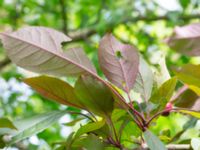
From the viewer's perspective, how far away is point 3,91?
1940 millimetres

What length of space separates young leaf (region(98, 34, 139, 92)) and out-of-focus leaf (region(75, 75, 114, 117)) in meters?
0.05

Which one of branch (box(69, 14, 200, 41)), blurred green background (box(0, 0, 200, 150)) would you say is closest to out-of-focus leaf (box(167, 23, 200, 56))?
blurred green background (box(0, 0, 200, 150))

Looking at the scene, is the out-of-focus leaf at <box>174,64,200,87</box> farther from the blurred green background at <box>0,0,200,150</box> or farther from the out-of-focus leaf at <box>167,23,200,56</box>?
the blurred green background at <box>0,0,200,150</box>

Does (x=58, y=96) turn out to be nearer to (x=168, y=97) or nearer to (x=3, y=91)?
(x=168, y=97)

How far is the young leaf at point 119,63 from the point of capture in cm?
64

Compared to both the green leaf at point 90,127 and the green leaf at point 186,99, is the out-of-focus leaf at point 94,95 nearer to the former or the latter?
the green leaf at point 90,127

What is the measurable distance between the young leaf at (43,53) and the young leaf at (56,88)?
14 mm

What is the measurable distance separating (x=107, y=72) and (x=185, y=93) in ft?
0.57

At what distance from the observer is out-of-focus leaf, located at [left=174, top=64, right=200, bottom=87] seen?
0.56m

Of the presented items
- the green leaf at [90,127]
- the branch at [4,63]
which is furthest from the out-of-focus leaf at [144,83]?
the branch at [4,63]

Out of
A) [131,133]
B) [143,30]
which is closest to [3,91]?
[143,30]

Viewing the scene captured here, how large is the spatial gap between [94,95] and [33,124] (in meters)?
0.11

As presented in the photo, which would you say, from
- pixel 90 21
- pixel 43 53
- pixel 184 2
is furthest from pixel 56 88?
pixel 90 21

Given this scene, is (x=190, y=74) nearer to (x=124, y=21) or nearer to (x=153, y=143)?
(x=153, y=143)
